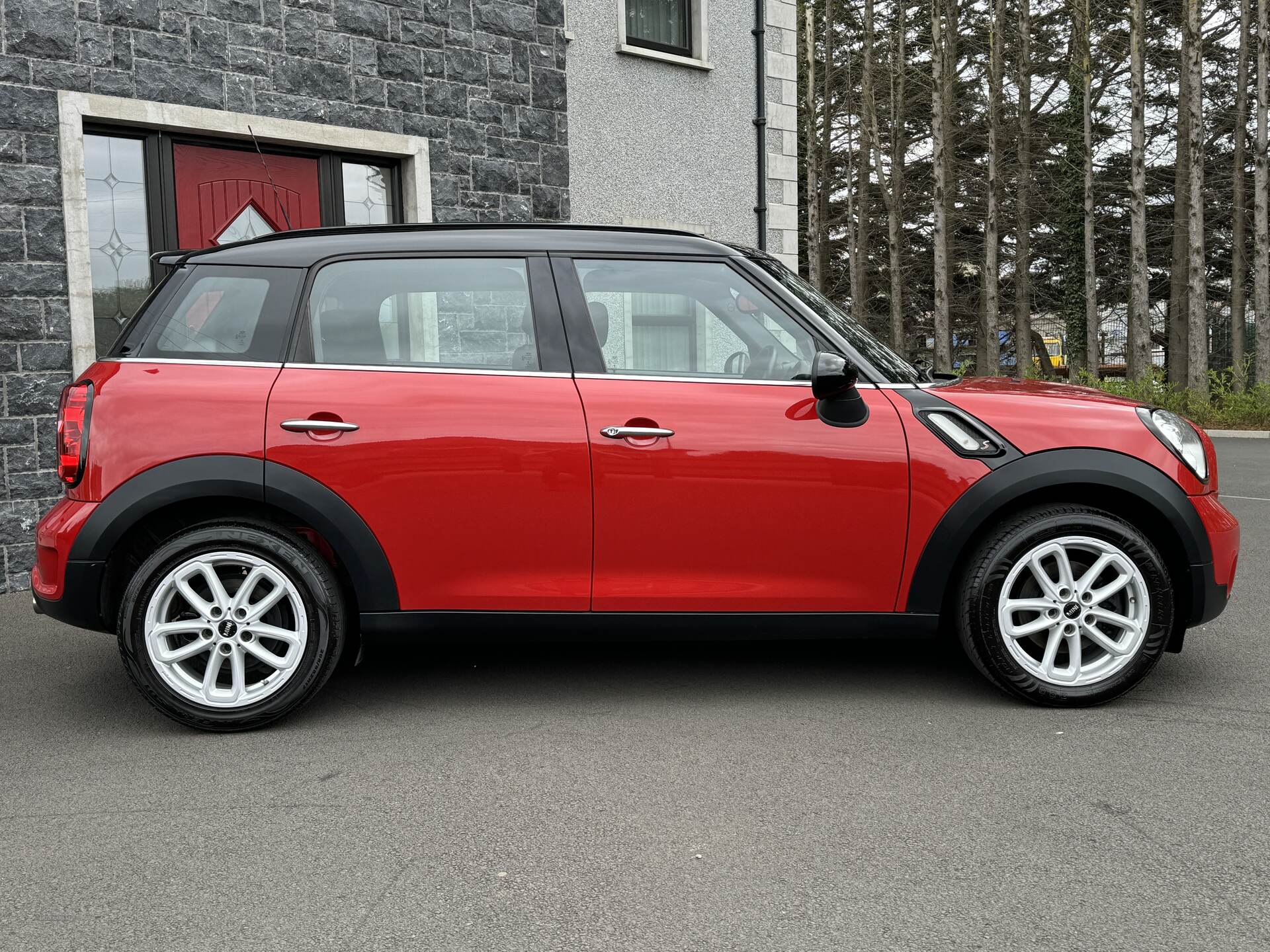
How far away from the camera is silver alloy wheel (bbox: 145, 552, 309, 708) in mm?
4090

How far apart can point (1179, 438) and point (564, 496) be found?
2.24 m

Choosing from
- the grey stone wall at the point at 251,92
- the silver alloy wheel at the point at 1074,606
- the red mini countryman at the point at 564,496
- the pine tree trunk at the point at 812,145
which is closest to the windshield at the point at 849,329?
the red mini countryman at the point at 564,496

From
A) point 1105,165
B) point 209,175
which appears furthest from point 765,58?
point 1105,165

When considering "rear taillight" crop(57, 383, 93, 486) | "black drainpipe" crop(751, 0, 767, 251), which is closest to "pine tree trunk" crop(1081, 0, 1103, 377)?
"black drainpipe" crop(751, 0, 767, 251)

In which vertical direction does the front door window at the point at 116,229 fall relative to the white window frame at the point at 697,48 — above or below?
below

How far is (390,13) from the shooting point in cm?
910

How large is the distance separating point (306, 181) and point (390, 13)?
149 cm

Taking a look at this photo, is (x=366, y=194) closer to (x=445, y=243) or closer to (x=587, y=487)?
(x=445, y=243)

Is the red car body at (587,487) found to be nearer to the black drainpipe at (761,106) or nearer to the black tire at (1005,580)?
the black tire at (1005,580)

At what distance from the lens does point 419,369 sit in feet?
13.9

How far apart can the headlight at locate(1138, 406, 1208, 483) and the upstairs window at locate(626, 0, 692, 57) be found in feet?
26.3

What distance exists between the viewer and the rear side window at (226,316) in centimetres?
424

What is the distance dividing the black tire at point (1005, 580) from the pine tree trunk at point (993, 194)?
24.6 m

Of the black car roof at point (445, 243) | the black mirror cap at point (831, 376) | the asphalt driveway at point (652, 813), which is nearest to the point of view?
the asphalt driveway at point (652, 813)
